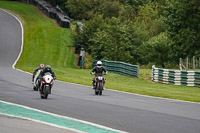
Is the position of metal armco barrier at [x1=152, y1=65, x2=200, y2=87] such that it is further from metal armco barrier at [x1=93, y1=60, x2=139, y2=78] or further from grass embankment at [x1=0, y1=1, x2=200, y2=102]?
metal armco barrier at [x1=93, y1=60, x2=139, y2=78]

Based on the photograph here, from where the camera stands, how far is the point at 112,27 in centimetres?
6000

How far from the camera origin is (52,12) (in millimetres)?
76375

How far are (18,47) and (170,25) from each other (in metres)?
18.6

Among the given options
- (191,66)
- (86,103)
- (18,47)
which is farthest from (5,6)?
(86,103)

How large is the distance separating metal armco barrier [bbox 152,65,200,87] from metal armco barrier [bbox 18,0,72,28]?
35.3 m

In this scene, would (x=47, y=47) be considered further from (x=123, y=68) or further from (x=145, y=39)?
(x=123, y=68)

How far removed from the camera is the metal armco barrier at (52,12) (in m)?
71.3

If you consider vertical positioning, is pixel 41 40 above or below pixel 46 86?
above

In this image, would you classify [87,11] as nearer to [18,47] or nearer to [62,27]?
[62,27]

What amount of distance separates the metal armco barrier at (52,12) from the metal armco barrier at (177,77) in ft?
116

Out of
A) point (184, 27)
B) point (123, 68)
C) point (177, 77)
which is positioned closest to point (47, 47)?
point (184, 27)

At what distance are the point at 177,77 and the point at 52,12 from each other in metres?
44.0

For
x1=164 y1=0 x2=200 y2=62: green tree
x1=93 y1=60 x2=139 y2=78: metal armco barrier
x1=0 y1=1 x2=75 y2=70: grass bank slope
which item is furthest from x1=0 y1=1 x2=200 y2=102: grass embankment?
x1=164 y1=0 x2=200 y2=62: green tree

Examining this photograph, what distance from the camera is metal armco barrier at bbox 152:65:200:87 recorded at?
3361cm
